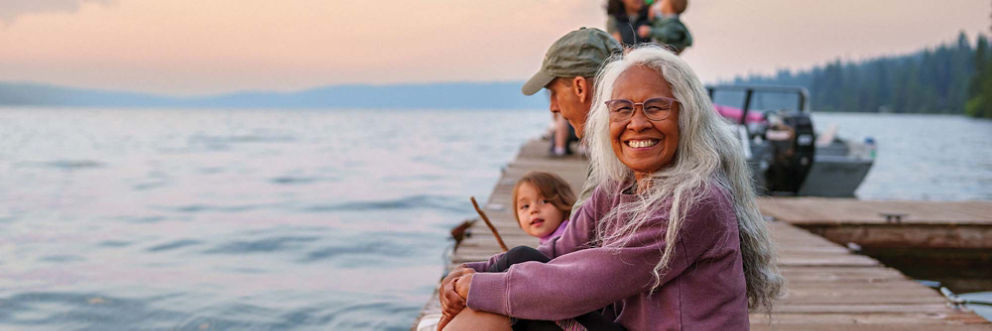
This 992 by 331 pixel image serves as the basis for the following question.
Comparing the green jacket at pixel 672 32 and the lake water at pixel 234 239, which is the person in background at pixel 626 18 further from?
the lake water at pixel 234 239

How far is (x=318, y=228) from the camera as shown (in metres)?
9.75

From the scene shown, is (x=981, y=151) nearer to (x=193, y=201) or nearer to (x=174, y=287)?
(x=193, y=201)

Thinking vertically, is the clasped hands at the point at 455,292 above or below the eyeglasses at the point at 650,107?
below

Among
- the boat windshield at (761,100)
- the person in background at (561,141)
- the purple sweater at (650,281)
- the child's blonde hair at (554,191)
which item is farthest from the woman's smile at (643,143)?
the person in background at (561,141)

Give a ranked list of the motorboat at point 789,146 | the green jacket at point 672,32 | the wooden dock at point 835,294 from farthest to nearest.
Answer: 1. the motorboat at point 789,146
2. the green jacket at point 672,32
3. the wooden dock at point 835,294

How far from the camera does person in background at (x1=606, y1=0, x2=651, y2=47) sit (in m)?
6.08

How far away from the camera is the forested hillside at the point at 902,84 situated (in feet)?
405

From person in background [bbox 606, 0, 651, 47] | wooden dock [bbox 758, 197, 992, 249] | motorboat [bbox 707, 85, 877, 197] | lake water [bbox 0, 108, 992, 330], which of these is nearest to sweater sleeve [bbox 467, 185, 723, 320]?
lake water [bbox 0, 108, 992, 330]

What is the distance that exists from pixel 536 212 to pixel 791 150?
23.4 ft

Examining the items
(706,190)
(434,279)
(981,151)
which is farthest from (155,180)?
(981,151)

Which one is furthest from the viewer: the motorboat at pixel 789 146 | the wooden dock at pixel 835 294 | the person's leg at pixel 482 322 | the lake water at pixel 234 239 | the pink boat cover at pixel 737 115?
the pink boat cover at pixel 737 115

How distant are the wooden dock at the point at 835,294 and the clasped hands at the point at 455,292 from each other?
1.13m

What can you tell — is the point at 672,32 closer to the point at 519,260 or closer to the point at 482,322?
the point at 519,260

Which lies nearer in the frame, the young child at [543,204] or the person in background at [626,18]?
the young child at [543,204]
